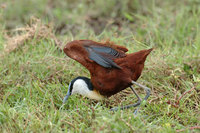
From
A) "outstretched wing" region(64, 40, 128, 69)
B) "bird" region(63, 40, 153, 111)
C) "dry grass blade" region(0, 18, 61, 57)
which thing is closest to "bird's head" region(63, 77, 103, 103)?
"bird" region(63, 40, 153, 111)

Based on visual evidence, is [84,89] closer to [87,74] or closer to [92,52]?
[92,52]

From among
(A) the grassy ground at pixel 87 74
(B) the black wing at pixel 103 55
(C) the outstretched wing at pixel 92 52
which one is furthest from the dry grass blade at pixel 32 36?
(B) the black wing at pixel 103 55

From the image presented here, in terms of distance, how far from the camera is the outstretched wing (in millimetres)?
3977

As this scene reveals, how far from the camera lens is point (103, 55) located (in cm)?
401

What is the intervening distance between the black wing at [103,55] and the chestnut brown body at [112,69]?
4cm

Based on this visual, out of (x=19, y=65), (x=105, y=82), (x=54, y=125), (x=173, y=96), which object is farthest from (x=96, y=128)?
(x=19, y=65)

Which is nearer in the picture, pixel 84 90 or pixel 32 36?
pixel 84 90

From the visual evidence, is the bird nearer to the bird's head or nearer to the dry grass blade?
the bird's head

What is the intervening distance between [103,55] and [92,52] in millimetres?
135

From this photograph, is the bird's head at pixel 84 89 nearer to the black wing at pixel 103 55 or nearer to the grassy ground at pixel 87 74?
the grassy ground at pixel 87 74

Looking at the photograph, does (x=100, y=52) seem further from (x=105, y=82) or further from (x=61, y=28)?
(x=61, y=28)

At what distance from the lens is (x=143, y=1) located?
7270 mm

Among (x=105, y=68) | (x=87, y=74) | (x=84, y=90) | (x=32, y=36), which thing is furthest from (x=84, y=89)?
(x=32, y=36)

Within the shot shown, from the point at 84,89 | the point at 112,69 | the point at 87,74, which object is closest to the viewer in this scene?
the point at 112,69
